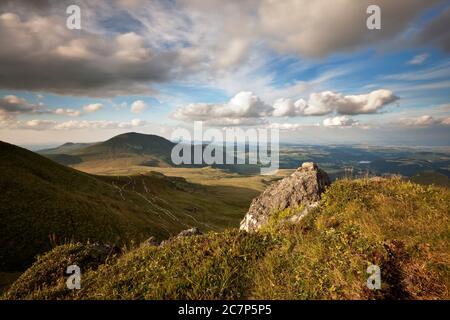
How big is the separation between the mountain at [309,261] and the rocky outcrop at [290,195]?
11.0 feet

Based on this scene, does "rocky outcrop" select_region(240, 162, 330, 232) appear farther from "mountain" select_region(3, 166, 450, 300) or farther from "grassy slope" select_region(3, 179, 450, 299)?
"grassy slope" select_region(3, 179, 450, 299)

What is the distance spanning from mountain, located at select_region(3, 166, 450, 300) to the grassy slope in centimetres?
3

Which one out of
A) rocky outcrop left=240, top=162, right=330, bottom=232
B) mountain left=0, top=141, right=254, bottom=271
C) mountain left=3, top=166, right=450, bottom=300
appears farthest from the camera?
mountain left=0, top=141, right=254, bottom=271

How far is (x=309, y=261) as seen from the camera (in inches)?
307

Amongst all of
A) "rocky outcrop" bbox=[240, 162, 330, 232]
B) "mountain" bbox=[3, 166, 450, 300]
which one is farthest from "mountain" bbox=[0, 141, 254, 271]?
"mountain" bbox=[3, 166, 450, 300]

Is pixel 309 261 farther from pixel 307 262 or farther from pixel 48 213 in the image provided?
pixel 48 213

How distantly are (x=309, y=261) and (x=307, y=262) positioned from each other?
0.09 meters

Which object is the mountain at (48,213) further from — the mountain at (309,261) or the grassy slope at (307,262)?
the grassy slope at (307,262)

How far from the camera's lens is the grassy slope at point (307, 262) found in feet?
22.1

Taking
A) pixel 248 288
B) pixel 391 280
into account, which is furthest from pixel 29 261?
pixel 391 280

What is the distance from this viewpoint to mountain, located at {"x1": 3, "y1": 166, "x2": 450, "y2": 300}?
671 cm

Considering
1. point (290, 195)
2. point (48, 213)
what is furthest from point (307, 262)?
point (48, 213)

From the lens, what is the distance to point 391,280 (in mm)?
6762
